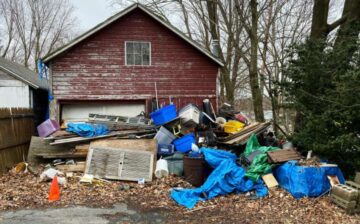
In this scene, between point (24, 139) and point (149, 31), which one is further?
point (149, 31)

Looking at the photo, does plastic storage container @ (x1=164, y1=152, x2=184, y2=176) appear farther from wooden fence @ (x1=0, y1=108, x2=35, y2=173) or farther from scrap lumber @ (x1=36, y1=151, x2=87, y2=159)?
wooden fence @ (x1=0, y1=108, x2=35, y2=173)

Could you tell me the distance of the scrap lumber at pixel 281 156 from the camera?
9289 mm

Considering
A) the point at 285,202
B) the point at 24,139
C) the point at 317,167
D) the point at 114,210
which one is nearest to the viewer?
the point at 114,210

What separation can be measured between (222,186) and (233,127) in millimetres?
4468

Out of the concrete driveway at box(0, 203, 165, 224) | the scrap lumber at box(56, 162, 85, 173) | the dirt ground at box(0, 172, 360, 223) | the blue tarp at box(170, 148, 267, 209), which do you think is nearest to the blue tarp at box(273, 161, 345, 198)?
the dirt ground at box(0, 172, 360, 223)

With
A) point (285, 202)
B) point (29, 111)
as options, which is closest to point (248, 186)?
point (285, 202)

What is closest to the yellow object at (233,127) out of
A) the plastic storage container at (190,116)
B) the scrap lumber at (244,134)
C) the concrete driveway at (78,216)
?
the scrap lumber at (244,134)

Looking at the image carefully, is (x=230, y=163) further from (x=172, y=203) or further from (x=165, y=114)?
(x=165, y=114)

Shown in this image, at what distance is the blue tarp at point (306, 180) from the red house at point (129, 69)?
6861 mm

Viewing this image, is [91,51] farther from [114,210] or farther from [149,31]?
[114,210]

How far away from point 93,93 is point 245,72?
20.2 meters

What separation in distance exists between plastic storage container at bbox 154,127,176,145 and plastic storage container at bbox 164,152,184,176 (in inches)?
38.8

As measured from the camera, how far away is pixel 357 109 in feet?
28.8

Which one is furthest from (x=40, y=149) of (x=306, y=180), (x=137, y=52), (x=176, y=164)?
(x=306, y=180)
